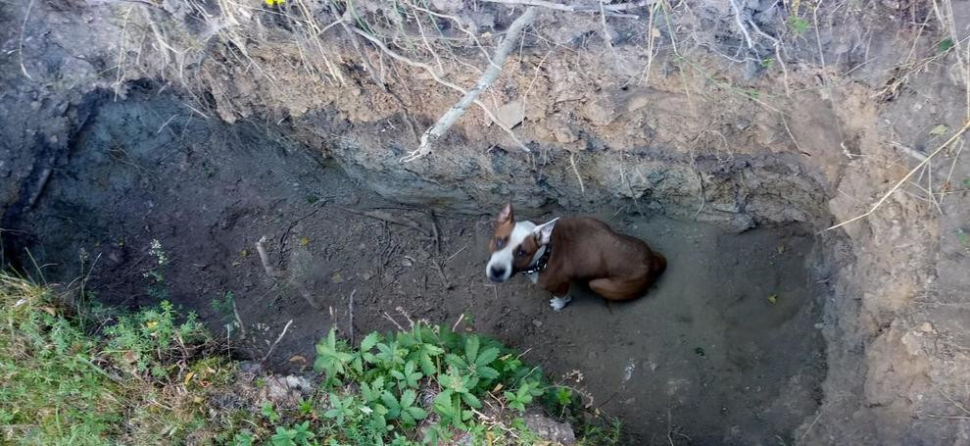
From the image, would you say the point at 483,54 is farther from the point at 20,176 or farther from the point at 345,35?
the point at 20,176

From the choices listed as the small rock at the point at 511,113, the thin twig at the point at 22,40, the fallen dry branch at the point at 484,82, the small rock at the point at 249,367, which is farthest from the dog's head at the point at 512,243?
the thin twig at the point at 22,40

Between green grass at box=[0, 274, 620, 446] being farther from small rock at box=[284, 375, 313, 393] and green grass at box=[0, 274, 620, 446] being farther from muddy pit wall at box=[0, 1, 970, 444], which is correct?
muddy pit wall at box=[0, 1, 970, 444]

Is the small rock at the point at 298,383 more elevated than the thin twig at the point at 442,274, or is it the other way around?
the small rock at the point at 298,383

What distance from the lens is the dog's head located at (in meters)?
5.54

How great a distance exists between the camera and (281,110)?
5.76 m

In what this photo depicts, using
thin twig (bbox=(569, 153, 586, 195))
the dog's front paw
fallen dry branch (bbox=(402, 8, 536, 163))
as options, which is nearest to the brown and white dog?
the dog's front paw

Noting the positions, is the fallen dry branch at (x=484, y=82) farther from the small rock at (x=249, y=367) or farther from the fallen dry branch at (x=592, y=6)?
the small rock at (x=249, y=367)

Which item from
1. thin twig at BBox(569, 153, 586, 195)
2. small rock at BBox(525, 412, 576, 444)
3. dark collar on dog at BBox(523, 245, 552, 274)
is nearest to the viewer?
small rock at BBox(525, 412, 576, 444)

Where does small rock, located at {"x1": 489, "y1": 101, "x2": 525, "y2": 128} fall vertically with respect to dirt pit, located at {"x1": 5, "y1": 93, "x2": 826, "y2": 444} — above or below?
above

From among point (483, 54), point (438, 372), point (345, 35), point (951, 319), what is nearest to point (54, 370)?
point (438, 372)

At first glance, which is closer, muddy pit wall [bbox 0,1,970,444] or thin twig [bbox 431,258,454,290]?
muddy pit wall [bbox 0,1,970,444]

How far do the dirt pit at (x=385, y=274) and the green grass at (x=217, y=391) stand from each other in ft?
3.23

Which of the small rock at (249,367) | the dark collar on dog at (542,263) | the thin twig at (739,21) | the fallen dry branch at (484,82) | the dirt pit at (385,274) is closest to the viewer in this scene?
the small rock at (249,367)

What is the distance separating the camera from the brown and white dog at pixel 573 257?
18.3 feet
